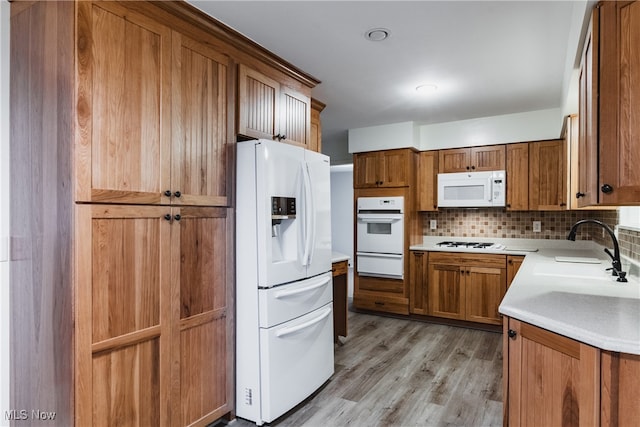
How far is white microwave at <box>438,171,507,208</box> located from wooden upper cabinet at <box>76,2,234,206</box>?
3.01 metres

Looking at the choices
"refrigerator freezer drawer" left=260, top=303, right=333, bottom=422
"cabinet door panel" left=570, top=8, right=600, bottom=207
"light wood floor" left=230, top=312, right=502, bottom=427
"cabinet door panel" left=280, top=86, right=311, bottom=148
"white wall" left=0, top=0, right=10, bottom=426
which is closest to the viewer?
"cabinet door panel" left=570, top=8, right=600, bottom=207

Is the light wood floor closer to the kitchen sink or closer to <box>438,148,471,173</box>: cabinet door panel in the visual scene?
the kitchen sink

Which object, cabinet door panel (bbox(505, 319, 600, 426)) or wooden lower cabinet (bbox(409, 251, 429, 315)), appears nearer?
cabinet door panel (bbox(505, 319, 600, 426))

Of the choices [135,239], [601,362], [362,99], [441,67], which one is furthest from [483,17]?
[135,239]

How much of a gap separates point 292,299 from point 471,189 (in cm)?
287

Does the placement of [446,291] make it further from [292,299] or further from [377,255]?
[292,299]

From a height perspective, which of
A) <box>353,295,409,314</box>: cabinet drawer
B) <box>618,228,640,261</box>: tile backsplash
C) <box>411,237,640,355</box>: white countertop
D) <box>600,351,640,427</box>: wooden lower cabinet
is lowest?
<box>353,295,409,314</box>: cabinet drawer

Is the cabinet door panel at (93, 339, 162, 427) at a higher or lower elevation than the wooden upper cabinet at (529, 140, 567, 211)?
lower

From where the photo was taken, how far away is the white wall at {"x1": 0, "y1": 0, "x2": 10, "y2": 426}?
1.79m

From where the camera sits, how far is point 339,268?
11.1 ft

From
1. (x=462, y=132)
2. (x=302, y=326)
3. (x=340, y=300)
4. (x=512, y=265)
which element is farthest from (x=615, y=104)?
(x=462, y=132)

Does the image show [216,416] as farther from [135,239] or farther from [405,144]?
[405,144]

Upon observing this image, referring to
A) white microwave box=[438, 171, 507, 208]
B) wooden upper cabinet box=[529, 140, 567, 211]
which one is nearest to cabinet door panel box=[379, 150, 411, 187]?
white microwave box=[438, 171, 507, 208]

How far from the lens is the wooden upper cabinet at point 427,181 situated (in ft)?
14.9
